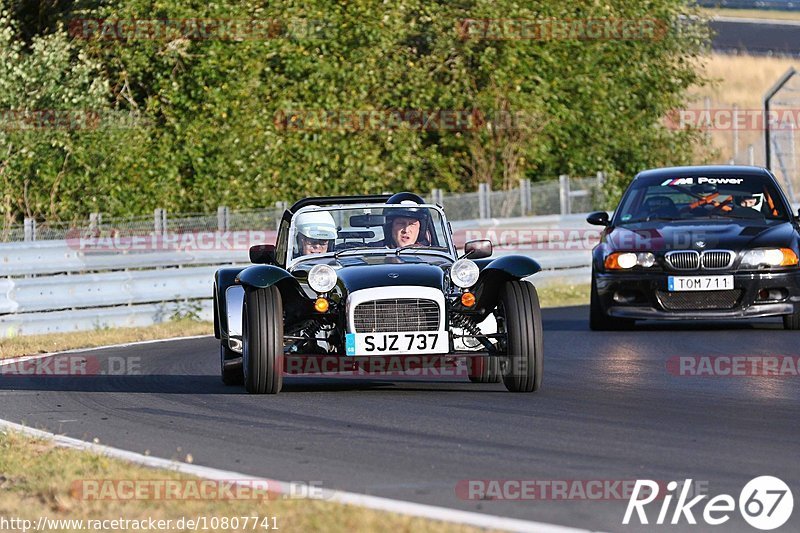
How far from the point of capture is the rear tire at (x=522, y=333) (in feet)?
31.7

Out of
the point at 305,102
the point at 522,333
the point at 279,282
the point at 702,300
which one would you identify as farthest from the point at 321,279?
the point at 305,102

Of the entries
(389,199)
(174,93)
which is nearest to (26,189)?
(174,93)

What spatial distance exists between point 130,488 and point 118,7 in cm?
2136

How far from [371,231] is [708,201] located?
16.9 ft

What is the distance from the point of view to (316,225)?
442 inches

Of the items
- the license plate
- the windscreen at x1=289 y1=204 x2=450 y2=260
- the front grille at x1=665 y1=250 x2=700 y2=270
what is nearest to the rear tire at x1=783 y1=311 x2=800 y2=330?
the front grille at x1=665 y1=250 x2=700 y2=270

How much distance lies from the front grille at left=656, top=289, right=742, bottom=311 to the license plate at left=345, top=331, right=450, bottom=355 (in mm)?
4945

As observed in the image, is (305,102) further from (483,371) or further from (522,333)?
(522,333)

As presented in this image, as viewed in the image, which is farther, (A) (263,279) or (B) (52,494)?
(A) (263,279)

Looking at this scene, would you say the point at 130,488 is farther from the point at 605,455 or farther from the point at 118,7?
the point at 118,7

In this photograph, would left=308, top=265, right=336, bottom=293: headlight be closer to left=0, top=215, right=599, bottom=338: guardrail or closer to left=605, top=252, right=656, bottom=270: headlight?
left=605, top=252, right=656, bottom=270: headlight

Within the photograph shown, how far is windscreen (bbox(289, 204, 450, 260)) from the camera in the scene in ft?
36.1

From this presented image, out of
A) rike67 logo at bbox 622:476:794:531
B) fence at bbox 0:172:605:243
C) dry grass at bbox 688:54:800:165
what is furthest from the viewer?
dry grass at bbox 688:54:800:165

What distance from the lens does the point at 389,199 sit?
448 inches
